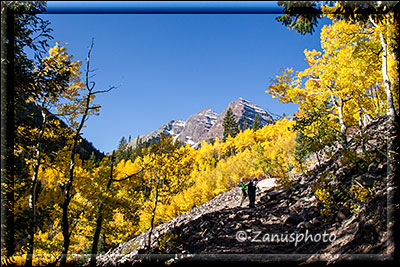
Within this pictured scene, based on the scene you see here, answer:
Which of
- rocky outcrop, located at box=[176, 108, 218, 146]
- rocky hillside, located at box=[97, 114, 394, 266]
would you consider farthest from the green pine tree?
rocky hillside, located at box=[97, 114, 394, 266]

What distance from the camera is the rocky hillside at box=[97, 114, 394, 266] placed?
3518 millimetres

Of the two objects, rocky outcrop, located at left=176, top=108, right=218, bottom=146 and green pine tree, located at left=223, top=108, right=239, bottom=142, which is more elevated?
rocky outcrop, located at left=176, top=108, right=218, bottom=146

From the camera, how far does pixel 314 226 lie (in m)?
4.95

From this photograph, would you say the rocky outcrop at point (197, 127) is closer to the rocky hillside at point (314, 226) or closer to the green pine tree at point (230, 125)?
the green pine tree at point (230, 125)

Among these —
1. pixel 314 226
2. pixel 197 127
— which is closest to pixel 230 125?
pixel 197 127

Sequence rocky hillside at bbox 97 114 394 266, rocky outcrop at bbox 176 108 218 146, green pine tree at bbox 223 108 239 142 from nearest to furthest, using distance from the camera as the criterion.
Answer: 1. rocky hillside at bbox 97 114 394 266
2. green pine tree at bbox 223 108 239 142
3. rocky outcrop at bbox 176 108 218 146

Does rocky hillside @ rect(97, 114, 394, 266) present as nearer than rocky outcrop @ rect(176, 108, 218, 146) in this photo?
Yes

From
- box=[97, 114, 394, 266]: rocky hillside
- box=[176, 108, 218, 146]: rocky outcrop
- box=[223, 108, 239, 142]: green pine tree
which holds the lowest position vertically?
A: box=[97, 114, 394, 266]: rocky hillside

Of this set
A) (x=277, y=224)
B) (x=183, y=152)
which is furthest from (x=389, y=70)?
(x=183, y=152)

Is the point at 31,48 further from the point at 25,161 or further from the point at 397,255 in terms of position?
the point at 397,255

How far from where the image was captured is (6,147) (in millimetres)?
3957

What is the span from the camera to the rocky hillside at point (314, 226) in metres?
3.52

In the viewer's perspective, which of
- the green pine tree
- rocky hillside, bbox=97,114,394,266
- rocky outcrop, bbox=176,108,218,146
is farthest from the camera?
rocky outcrop, bbox=176,108,218,146

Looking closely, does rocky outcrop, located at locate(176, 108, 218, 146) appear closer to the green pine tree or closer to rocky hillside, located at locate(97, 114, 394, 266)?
the green pine tree
